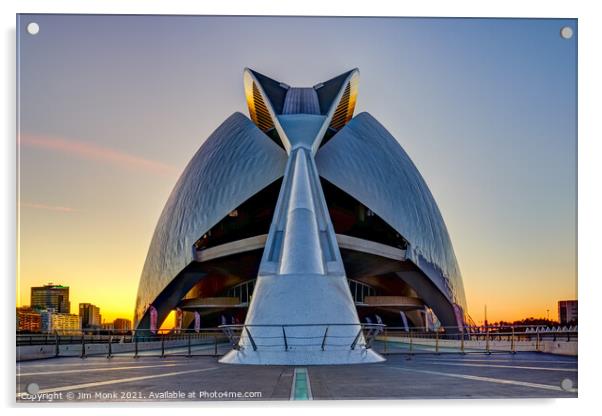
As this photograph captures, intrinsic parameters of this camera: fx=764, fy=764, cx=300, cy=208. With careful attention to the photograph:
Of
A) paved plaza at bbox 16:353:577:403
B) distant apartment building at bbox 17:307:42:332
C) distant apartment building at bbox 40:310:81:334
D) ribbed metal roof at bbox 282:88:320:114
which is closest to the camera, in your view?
paved plaza at bbox 16:353:577:403

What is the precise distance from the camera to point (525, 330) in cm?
Result: 1644

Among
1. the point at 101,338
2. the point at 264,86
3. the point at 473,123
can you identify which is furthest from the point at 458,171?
the point at 264,86

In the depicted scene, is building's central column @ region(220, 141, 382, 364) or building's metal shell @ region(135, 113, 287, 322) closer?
building's central column @ region(220, 141, 382, 364)

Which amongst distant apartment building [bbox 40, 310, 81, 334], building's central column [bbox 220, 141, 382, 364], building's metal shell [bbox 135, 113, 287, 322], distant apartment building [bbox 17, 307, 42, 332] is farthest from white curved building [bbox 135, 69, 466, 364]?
distant apartment building [bbox 17, 307, 42, 332]

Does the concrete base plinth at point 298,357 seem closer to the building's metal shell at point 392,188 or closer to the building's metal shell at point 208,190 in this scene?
the building's metal shell at point 208,190

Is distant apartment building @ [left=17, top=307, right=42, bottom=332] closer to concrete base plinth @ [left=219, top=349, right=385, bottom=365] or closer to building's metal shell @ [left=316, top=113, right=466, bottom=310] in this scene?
concrete base plinth @ [left=219, top=349, right=385, bottom=365]

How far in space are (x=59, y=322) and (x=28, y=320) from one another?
4.44m

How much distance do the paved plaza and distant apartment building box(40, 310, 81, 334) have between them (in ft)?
6.51

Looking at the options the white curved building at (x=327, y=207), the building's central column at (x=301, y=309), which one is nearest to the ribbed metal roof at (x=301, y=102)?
the white curved building at (x=327, y=207)

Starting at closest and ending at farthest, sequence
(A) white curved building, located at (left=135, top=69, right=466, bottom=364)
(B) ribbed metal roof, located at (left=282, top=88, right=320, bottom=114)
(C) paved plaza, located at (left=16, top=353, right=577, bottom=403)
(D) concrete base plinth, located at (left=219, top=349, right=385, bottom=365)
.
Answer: (C) paved plaza, located at (left=16, top=353, right=577, bottom=403)
(D) concrete base plinth, located at (left=219, top=349, right=385, bottom=365)
(A) white curved building, located at (left=135, top=69, right=466, bottom=364)
(B) ribbed metal roof, located at (left=282, top=88, right=320, bottom=114)

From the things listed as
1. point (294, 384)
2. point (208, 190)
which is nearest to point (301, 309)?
point (294, 384)

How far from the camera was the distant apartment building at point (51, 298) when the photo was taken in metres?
10.2

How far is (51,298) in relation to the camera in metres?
12.2

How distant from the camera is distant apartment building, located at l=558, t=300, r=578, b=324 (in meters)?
9.14
